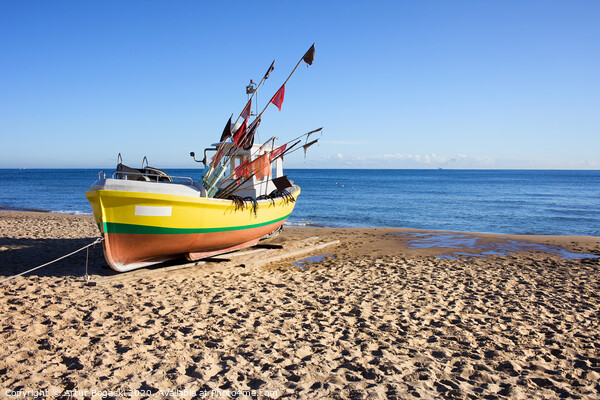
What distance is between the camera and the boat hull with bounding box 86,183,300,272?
22.1 ft

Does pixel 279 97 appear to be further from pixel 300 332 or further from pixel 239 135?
pixel 300 332

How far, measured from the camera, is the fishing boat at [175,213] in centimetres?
677

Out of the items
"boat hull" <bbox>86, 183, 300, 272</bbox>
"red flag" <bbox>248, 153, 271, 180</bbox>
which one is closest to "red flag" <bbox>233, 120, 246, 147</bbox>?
"red flag" <bbox>248, 153, 271, 180</bbox>

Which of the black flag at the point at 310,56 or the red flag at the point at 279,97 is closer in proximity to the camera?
the black flag at the point at 310,56

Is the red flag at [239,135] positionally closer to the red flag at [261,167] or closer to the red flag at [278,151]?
the red flag at [261,167]

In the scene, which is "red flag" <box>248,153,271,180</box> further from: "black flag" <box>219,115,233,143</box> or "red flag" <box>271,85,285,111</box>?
"red flag" <box>271,85,285,111</box>

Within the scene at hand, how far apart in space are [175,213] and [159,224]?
0.34 m

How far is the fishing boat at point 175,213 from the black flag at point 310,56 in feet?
0.07

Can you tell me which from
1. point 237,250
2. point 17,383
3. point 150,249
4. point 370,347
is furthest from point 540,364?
point 237,250

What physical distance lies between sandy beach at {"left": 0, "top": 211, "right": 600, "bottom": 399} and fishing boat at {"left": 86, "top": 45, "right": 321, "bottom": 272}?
19.8 inches

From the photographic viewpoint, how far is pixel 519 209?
26.5m

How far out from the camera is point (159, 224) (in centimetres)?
716

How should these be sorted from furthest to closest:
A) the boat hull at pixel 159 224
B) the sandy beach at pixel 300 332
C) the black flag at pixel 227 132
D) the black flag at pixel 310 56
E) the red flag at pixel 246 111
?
1. the red flag at pixel 246 111
2. the black flag at pixel 227 132
3. the black flag at pixel 310 56
4. the boat hull at pixel 159 224
5. the sandy beach at pixel 300 332

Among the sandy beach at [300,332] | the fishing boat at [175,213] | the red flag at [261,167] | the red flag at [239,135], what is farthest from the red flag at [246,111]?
the sandy beach at [300,332]
